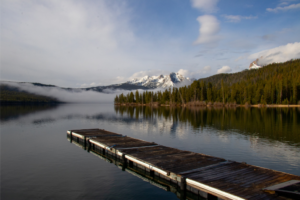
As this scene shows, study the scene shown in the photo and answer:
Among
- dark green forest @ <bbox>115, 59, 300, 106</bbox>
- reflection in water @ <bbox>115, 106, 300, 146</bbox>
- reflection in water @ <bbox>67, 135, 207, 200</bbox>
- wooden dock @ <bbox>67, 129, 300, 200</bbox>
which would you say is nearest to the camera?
wooden dock @ <bbox>67, 129, 300, 200</bbox>

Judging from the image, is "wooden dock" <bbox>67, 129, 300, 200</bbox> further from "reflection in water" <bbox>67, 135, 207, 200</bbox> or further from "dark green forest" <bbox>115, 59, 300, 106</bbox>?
"dark green forest" <bbox>115, 59, 300, 106</bbox>

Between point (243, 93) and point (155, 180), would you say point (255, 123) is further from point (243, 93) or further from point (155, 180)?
point (243, 93)

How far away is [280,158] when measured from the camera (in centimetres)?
1772

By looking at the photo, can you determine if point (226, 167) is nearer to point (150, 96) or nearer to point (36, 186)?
point (36, 186)

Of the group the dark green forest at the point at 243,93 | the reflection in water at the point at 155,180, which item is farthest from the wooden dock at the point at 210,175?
the dark green forest at the point at 243,93

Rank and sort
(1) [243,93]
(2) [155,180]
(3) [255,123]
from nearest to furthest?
(2) [155,180] → (3) [255,123] → (1) [243,93]

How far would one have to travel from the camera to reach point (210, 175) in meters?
11.4

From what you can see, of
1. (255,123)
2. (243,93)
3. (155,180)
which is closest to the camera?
(155,180)

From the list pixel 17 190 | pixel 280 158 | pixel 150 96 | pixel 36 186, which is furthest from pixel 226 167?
pixel 150 96

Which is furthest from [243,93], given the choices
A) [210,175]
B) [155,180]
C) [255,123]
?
[210,175]

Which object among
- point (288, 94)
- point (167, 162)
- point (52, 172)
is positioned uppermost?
point (288, 94)

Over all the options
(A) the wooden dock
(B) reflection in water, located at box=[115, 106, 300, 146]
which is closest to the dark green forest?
(B) reflection in water, located at box=[115, 106, 300, 146]

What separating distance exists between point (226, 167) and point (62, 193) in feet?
33.4

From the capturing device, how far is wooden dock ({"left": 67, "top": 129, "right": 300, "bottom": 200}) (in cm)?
912
